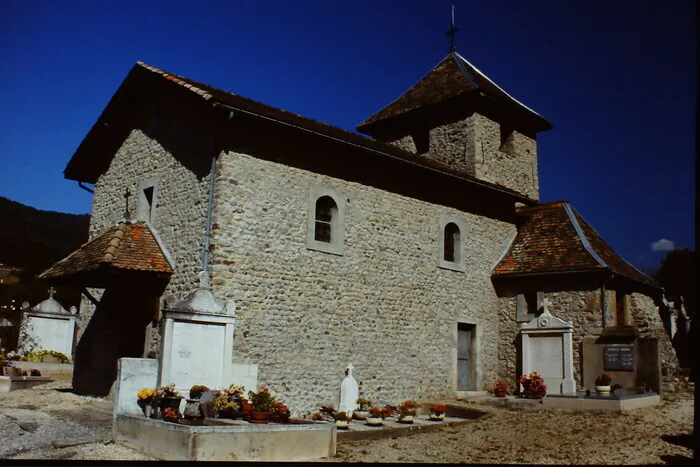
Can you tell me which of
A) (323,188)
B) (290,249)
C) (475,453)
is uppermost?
(323,188)

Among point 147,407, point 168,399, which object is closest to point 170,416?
point 168,399

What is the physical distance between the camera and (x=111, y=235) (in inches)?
512

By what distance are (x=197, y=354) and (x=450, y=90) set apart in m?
13.0

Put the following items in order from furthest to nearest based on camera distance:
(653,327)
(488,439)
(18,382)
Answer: (653,327) < (18,382) < (488,439)

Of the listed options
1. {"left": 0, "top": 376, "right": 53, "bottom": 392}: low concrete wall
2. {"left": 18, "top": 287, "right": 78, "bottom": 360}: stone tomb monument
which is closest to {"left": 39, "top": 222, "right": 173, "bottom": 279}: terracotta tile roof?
{"left": 0, "top": 376, "right": 53, "bottom": 392}: low concrete wall

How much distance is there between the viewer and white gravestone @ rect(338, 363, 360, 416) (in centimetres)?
1275

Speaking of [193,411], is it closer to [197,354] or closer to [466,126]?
[197,354]

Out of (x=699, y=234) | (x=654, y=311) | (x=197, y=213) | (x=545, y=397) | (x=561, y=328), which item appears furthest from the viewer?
(x=654, y=311)

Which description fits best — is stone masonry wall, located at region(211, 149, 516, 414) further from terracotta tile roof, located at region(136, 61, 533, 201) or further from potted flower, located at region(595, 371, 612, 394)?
potted flower, located at region(595, 371, 612, 394)

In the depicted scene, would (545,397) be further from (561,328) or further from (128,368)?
(128,368)

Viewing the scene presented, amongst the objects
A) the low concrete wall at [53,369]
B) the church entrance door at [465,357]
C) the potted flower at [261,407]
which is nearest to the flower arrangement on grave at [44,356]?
the low concrete wall at [53,369]

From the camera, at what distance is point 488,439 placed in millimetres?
10062

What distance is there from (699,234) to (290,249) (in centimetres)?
910

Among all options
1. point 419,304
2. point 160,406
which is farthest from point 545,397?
point 160,406
